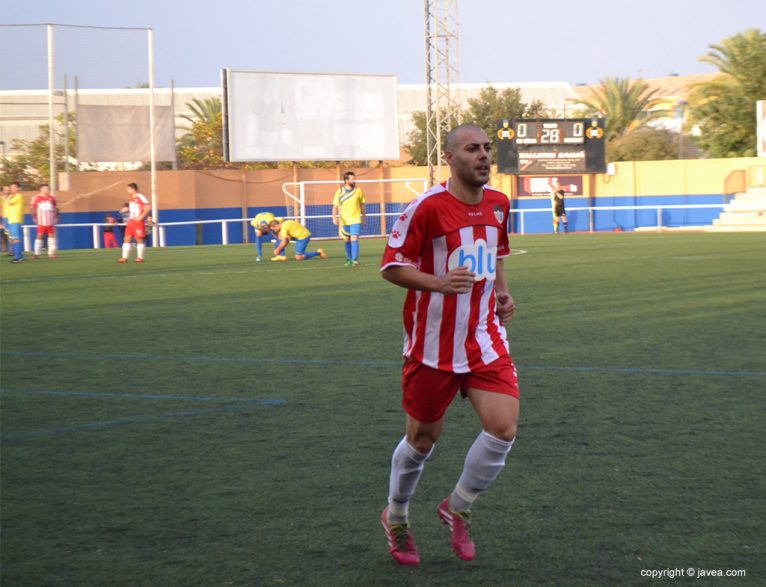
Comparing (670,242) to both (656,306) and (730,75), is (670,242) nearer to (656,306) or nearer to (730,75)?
(656,306)

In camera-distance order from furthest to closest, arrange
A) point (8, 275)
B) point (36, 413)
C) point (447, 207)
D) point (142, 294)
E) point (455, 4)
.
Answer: point (455, 4), point (8, 275), point (142, 294), point (36, 413), point (447, 207)

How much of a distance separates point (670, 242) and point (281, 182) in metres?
23.8

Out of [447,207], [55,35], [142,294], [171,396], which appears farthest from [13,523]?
[55,35]

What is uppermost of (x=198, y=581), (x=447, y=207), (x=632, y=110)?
(x=632, y=110)

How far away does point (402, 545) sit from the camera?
4.55 m

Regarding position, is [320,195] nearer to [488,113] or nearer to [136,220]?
[488,113]

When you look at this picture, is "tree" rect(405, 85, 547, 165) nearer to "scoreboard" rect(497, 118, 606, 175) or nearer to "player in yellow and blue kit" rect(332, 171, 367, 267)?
"scoreboard" rect(497, 118, 606, 175)

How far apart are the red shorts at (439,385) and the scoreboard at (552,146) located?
44.3m

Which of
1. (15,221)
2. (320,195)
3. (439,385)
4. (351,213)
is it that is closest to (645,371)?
(439,385)

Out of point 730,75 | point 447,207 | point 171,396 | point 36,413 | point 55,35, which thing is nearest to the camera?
point 447,207

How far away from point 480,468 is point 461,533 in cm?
27

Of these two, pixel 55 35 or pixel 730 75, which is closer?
pixel 55 35

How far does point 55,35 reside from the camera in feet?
135

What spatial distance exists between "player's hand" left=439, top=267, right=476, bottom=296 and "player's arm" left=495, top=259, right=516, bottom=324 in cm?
42
